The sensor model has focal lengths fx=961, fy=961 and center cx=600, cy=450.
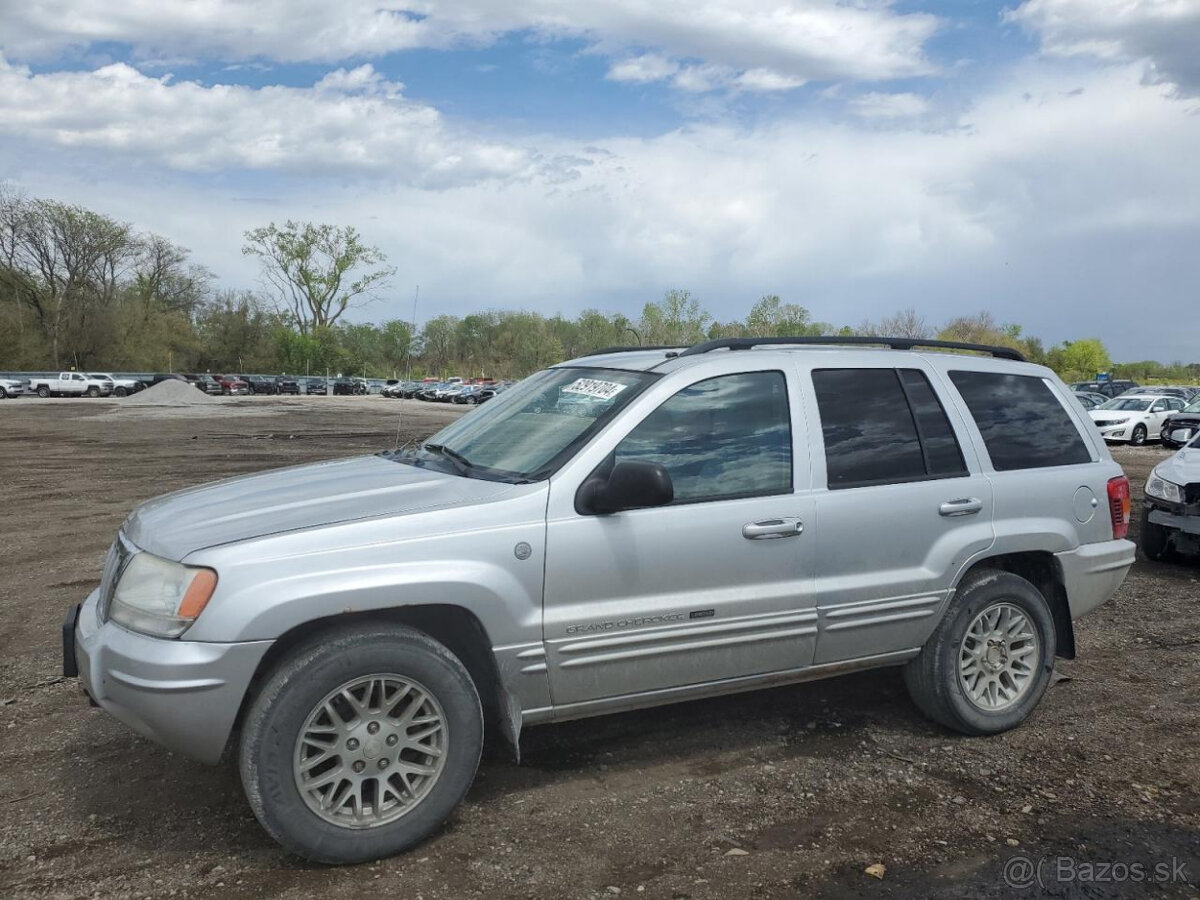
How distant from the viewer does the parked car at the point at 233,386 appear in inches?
2815

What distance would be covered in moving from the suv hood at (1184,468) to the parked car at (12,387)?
62.1 metres

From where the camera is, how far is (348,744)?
11.0 feet

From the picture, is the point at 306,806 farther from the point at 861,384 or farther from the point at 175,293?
the point at 175,293

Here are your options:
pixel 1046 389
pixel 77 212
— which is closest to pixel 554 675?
pixel 1046 389

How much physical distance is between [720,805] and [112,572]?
2.55 meters

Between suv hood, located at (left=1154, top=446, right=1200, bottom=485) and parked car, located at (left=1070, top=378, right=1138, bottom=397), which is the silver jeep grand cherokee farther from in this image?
parked car, located at (left=1070, top=378, right=1138, bottom=397)

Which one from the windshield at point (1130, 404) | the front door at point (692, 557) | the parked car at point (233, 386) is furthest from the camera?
the parked car at point (233, 386)

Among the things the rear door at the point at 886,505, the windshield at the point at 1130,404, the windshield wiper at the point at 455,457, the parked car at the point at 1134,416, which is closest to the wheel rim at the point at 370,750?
the windshield wiper at the point at 455,457

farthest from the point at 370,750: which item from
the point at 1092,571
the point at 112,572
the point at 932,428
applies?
the point at 1092,571

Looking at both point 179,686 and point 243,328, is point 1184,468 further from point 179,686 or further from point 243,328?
point 243,328

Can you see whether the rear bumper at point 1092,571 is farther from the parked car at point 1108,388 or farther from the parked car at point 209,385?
the parked car at point 209,385

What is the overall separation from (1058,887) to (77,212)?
7854 cm

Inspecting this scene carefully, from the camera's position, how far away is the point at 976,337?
6888 centimetres

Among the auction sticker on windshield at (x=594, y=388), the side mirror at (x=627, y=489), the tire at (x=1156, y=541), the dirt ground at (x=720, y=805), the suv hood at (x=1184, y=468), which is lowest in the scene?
the dirt ground at (x=720, y=805)
